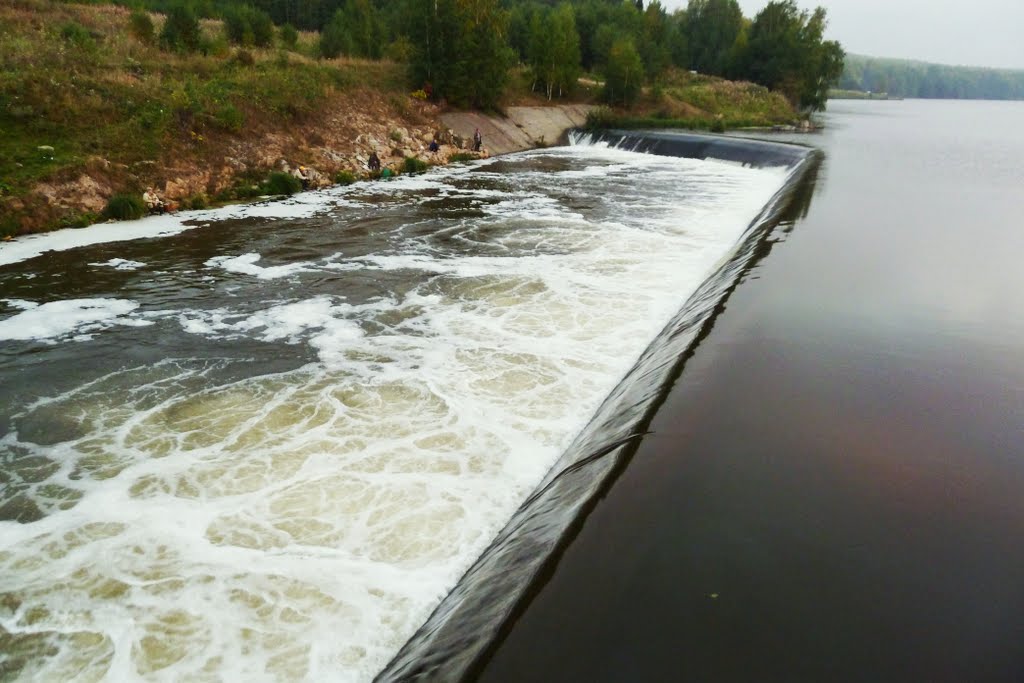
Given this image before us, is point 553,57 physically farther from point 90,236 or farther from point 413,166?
point 90,236

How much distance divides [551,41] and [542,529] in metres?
48.5

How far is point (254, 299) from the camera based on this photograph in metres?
11.5

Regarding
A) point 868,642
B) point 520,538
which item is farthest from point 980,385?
point 520,538

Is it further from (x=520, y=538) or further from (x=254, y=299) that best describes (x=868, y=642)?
(x=254, y=299)

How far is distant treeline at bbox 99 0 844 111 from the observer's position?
3572cm

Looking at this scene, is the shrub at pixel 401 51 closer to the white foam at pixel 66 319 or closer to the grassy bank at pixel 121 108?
the grassy bank at pixel 121 108

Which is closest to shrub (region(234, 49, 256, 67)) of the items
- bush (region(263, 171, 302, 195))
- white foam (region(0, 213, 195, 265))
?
bush (region(263, 171, 302, 195))

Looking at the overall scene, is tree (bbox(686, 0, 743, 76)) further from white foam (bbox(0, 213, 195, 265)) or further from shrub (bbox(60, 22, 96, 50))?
white foam (bbox(0, 213, 195, 265))

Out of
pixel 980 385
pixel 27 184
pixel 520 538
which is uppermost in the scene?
pixel 27 184

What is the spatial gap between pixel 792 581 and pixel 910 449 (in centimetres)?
240

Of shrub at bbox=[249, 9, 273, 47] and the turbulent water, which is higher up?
shrub at bbox=[249, 9, 273, 47]

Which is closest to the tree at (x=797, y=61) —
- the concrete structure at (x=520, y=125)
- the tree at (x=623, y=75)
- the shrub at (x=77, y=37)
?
the tree at (x=623, y=75)

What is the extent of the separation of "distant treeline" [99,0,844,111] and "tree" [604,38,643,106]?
0.08 meters

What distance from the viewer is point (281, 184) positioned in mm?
21578
